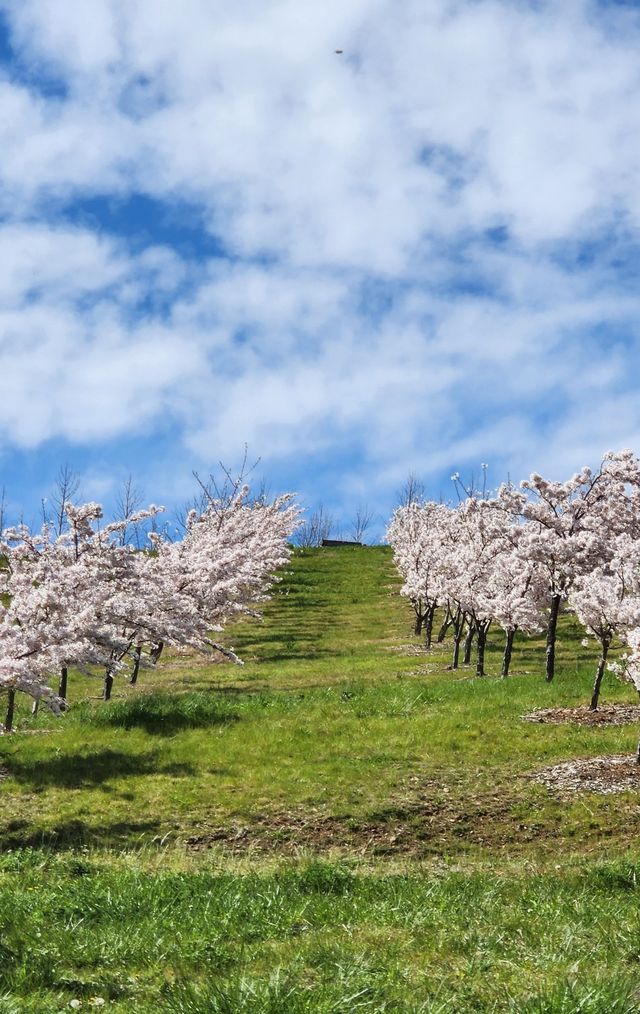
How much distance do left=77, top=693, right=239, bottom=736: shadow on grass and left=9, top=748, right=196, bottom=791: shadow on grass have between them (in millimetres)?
2009

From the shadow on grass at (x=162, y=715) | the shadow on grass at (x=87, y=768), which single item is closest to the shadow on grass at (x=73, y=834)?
the shadow on grass at (x=87, y=768)

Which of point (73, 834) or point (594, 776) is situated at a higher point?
point (594, 776)

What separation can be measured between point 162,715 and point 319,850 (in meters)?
9.69

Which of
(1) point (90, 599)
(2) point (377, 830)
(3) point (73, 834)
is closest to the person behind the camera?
(2) point (377, 830)

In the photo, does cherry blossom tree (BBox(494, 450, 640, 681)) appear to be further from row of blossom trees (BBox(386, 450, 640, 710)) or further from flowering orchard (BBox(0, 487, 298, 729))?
flowering orchard (BBox(0, 487, 298, 729))

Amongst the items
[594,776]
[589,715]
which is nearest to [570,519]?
[589,715]

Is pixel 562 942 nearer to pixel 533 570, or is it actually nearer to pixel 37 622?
pixel 37 622

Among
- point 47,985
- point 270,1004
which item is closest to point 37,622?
point 47,985

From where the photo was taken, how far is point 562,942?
6.75m

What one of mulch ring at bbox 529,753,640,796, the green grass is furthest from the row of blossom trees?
mulch ring at bbox 529,753,640,796

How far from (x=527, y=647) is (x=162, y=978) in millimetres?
35076

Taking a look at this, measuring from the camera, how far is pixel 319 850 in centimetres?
1407

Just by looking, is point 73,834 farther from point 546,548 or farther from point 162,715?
point 546,548

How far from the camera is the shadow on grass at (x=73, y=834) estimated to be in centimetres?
1475
